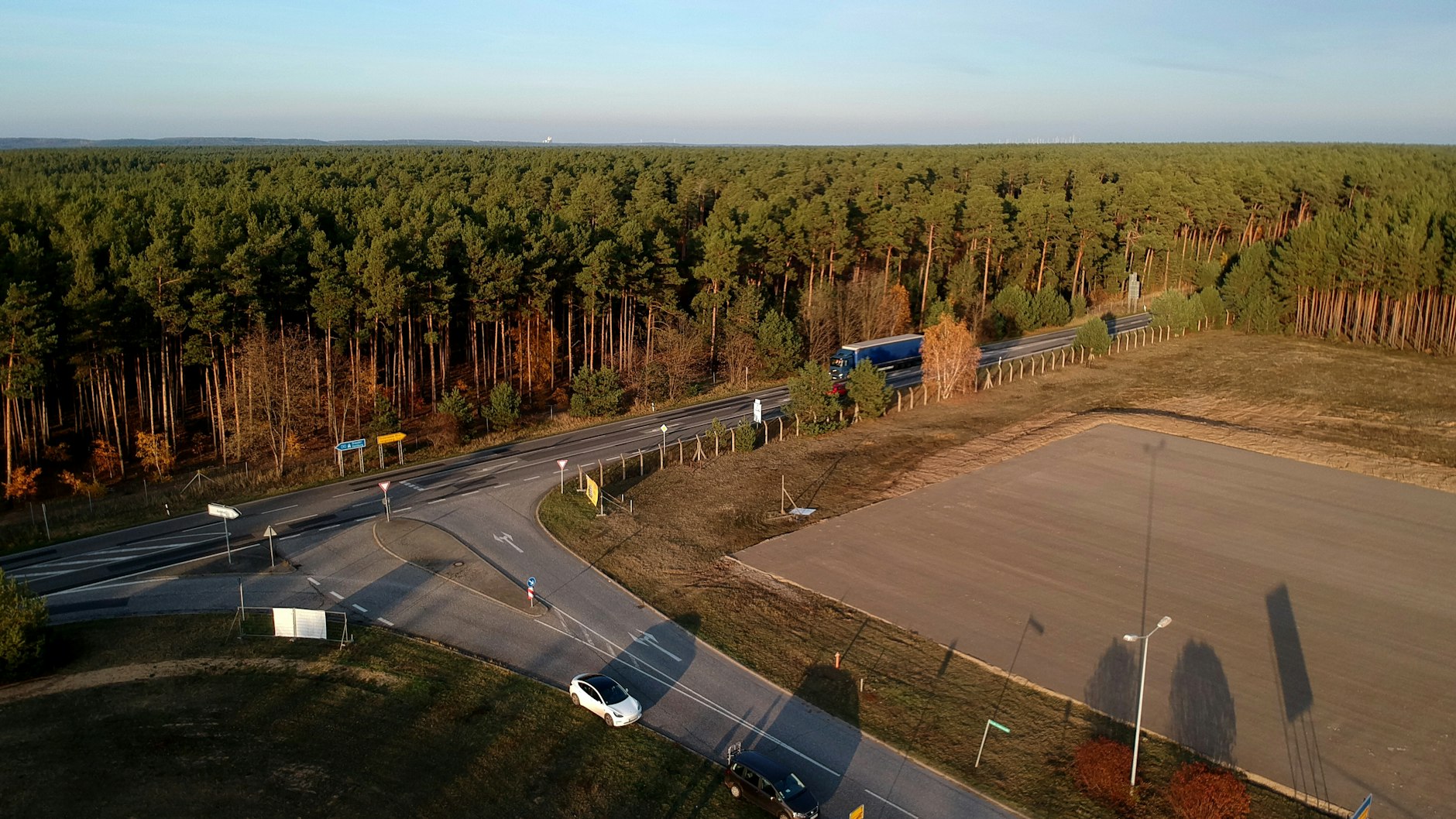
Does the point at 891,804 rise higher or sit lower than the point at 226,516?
lower

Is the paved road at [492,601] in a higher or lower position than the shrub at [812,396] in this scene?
lower

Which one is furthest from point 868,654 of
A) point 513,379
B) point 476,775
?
point 513,379

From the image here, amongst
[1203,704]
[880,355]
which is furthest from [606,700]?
[880,355]

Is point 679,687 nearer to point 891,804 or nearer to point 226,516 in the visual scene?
point 891,804

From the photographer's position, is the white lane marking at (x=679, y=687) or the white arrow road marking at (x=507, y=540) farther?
the white arrow road marking at (x=507, y=540)

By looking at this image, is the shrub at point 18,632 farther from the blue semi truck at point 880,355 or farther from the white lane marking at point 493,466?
the blue semi truck at point 880,355

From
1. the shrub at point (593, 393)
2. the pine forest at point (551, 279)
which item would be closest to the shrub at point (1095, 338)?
the pine forest at point (551, 279)

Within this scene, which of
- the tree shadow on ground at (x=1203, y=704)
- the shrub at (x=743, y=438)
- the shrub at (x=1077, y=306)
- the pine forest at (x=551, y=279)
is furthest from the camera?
the shrub at (x=1077, y=306)
